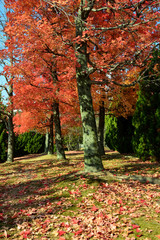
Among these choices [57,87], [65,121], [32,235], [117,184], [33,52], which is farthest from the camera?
[65,121]

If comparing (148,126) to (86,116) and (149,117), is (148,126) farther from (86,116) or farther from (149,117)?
(86,116)

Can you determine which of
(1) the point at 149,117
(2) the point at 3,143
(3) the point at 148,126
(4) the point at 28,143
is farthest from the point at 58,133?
(4) the point at 28,143

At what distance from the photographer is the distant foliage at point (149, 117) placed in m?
9.38

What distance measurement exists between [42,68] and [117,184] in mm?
8794

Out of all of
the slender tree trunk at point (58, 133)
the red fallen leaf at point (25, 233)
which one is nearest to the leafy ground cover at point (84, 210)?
the red fallen leaf at point (25, 233)

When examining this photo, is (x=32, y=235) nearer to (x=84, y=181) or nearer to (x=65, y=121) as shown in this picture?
(x=84, y=181)

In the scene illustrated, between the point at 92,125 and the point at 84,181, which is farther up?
the point at 92,125

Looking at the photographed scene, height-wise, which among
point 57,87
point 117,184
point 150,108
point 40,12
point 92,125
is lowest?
point 117,184

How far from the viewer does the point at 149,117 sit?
9.76 m

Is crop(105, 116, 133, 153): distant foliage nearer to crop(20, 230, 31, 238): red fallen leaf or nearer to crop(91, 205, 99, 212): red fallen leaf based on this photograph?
crop(91, 205, 99, 212): red fallen leaf

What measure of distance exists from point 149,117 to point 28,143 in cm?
1811

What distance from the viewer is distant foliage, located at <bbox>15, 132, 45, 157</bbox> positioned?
75.8 feet

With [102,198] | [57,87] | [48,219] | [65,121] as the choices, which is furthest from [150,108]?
[65,121]

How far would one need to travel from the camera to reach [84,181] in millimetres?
5766
